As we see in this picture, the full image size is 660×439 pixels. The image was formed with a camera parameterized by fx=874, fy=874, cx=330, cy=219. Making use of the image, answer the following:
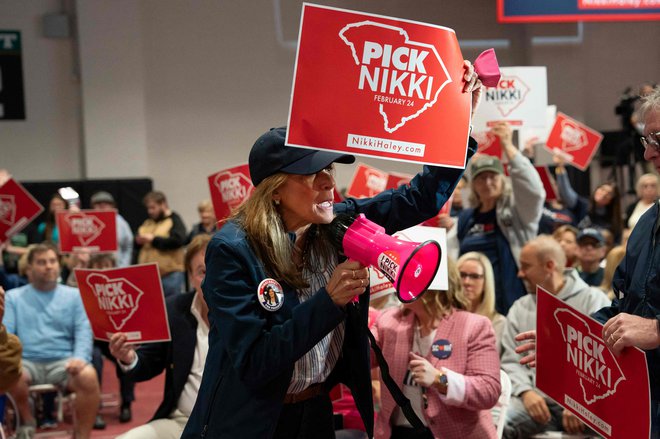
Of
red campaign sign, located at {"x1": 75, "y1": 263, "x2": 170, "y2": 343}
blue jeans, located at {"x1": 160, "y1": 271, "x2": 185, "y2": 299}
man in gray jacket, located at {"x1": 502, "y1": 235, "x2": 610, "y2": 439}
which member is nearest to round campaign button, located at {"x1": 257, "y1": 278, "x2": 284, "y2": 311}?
red campaign sign, located at {"x1": 75, "y1": 263, "x2": 170, "y2": 343}

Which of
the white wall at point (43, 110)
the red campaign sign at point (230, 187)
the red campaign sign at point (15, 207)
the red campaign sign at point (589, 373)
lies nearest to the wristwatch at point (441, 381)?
the red campaign sign at point (589, 373)

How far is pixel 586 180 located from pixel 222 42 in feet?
19.3

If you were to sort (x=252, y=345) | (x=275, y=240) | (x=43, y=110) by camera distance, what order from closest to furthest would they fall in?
(x=252, y=345)
(x=275, y=240)
(x=43, y=110)

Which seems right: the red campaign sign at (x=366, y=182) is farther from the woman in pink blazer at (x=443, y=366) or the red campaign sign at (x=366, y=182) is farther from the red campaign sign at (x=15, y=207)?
the woman in pink blazer at (x=443, y=366)

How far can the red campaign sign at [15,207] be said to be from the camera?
6.71 m

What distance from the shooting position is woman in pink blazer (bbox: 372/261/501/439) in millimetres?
3410

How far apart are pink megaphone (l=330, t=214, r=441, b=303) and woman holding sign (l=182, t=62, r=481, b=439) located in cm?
6

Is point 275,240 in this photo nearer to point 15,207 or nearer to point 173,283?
point 15,207

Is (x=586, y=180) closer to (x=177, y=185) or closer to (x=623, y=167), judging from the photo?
(x=623, y=167)

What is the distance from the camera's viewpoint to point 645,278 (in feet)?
7.41

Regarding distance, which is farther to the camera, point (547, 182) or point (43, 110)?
point (43, 110)

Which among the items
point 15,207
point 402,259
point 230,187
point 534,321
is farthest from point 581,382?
point 15,207

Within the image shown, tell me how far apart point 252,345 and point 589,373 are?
3.06ft

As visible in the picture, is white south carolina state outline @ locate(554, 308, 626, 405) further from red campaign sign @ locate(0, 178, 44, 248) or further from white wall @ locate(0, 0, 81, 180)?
white wall @ locate(0, 0, 81, 180)
